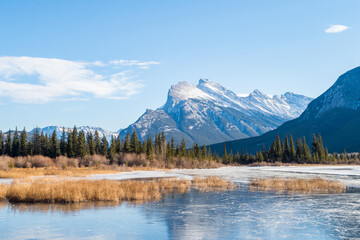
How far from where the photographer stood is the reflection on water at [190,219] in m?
16.1

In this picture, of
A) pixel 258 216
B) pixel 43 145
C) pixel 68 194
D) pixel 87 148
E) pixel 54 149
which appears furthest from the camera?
pixel 43 145

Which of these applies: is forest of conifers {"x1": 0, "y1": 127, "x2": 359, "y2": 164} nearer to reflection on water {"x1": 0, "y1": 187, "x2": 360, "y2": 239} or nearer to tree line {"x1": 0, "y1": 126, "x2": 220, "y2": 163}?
tree line {"x1": 0, "y1": 126, "x2": 220, "y2": 163}

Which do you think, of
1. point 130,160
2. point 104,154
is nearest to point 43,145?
point 104,154

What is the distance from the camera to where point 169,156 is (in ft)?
428

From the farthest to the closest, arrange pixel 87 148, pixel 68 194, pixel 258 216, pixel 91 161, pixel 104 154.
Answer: pixel 104 154
pixel 87 148
pixel 91 161
pixel 68 194
pixel 258 216

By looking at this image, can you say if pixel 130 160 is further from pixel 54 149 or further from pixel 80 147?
pixel 54 149

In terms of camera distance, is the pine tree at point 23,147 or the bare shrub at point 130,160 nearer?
the bare shrub at point 130,160

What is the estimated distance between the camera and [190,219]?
19766 mm

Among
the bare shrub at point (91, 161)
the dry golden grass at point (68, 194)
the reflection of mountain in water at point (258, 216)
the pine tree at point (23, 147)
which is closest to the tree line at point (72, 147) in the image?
the pine tree at point (23, 147)

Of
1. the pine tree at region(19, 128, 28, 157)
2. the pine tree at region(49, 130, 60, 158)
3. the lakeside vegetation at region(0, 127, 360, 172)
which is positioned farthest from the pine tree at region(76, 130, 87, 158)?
the pine tree at region(19, 128, 28, 157)

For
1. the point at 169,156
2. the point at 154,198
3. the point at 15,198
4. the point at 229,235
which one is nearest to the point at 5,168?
the point at 15,198

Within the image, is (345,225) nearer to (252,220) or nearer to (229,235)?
(252,220)

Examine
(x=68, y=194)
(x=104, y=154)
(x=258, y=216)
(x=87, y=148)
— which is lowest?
(x=258, y=216)

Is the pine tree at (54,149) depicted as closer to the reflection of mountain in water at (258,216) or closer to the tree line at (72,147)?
the tree line at (72,147)
